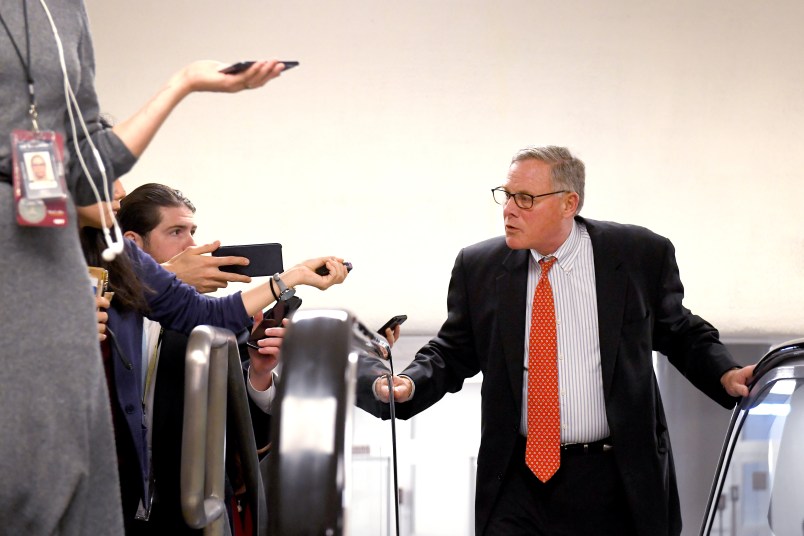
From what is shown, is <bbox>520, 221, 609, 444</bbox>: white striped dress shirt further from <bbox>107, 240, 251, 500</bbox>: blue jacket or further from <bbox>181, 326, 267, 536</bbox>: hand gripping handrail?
<bbox>181, 326, 267, 536</bbox>: hand gripping handrail

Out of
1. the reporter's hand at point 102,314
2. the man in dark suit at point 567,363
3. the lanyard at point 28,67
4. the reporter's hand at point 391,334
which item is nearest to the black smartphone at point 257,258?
the man in dark suit at point 567,363

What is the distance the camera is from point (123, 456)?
7.97ft

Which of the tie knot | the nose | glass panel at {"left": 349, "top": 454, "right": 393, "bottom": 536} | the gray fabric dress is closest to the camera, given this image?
the gray fabric dress

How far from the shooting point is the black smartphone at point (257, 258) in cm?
314

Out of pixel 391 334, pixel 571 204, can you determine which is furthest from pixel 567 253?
pixel 391 334

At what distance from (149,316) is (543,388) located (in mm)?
1337

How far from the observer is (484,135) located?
5652mm

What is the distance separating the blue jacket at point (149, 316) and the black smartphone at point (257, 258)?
328 millimetres

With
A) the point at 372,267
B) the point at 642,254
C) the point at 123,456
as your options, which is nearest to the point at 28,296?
the point at 123,456

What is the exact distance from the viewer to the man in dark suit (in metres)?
3.27

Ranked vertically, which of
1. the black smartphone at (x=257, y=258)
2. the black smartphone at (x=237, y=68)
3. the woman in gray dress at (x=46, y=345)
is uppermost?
the black smartphone at (x=237, y=68)

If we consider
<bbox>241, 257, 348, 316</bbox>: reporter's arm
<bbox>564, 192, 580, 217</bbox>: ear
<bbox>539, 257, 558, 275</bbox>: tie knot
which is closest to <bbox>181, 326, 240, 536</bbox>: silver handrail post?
<bbox>241, 257, 348, 316</bbox>: reporter's arm

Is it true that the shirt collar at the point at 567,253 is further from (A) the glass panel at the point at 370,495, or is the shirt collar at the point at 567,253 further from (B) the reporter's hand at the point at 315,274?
(A) the glass panel at the point at 370,495

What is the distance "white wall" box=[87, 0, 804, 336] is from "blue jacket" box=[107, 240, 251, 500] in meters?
Answer: 2.80
